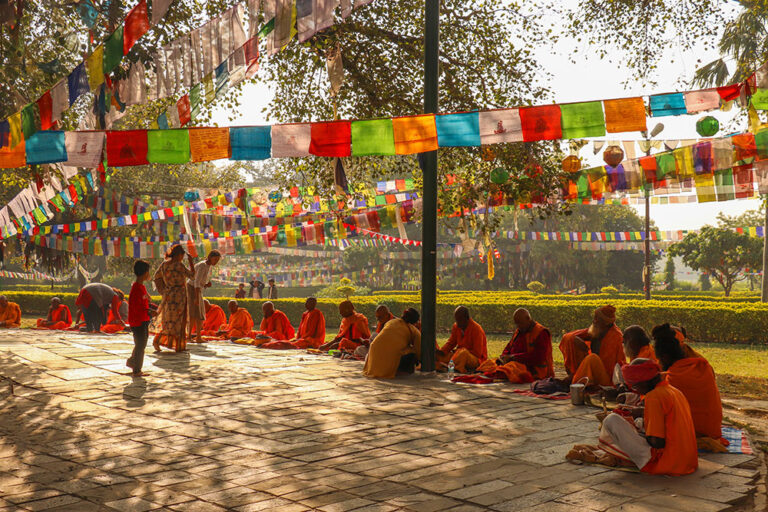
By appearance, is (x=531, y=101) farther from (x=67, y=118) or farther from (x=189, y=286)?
(x=67, y=118)

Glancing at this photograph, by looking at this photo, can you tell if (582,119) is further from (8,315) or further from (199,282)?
(8,315)

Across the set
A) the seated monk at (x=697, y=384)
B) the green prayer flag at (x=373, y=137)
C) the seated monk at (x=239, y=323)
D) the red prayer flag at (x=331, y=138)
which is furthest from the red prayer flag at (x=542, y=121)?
the seated monk at (x=239, y=323)

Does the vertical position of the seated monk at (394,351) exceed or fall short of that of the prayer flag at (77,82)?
it falls short

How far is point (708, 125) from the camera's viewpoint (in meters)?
10.0

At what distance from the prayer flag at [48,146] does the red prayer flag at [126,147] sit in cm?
56

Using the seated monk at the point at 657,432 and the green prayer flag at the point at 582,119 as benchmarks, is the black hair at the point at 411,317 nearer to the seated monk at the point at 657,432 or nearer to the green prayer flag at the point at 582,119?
the green prayer flag at the point at 582,119

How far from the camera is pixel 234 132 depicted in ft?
28.8

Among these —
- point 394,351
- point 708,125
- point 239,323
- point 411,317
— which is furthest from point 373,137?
point 239,323

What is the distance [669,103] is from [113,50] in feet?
20.7

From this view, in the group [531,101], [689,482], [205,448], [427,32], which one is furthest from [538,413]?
[531,101]

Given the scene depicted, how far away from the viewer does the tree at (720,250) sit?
116ft

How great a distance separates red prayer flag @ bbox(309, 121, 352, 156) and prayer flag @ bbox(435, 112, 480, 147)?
3.70 feet

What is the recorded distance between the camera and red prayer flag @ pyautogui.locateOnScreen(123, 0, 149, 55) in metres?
7.68

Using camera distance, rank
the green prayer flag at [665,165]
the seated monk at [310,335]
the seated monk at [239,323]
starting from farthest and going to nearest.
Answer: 1. the seated monk at [239,323]
2. the seated monk at [310,335]
3. the green prayer flag at [665,165]
